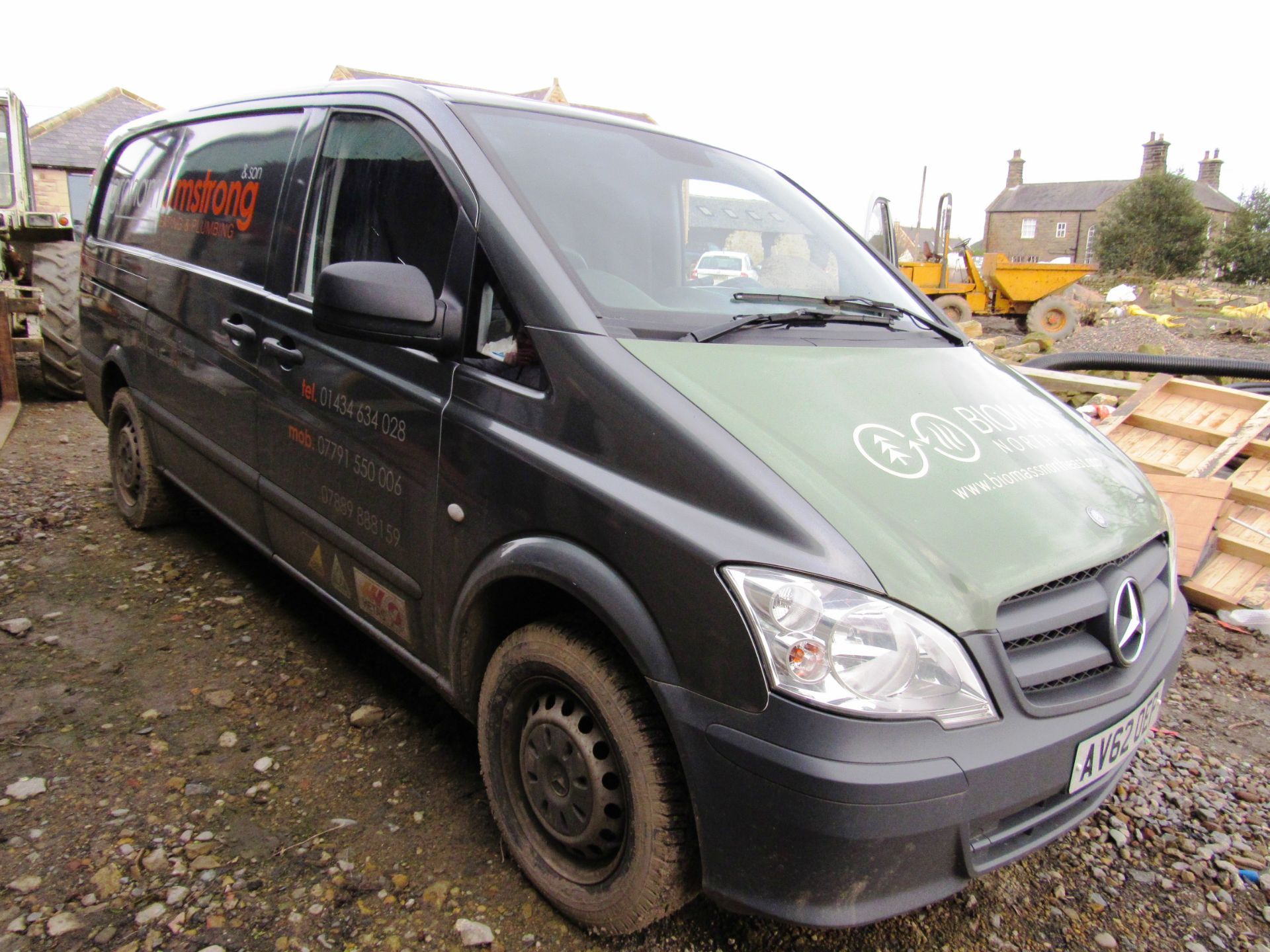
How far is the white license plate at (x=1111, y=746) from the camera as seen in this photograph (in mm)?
1724

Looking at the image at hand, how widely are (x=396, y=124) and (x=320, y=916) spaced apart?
2.03 metres

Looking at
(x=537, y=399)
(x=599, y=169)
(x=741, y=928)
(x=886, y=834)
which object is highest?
(x=599, y=169)

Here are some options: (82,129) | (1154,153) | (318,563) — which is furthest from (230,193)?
(1154,153)

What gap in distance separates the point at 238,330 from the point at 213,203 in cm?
65


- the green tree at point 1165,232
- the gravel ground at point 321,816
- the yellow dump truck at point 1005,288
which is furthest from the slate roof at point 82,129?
the green tree at point 1165,232

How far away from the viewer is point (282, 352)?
2691mm

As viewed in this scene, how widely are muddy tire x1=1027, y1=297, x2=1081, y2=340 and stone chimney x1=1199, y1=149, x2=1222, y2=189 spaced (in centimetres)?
5272

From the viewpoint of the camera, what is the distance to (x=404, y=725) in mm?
2809

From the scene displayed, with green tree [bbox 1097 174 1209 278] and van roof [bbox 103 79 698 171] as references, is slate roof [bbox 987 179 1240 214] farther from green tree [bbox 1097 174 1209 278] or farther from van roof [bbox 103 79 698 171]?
van roof [bbox 103 79 698 171]

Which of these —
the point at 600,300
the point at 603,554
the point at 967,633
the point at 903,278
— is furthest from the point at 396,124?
the point at 967,633

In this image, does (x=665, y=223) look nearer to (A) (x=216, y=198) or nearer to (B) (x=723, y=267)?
(B) (x=723, y=267)

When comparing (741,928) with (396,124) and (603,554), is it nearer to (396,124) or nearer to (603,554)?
(603,554)

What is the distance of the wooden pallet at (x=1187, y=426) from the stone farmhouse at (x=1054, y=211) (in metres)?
59.5

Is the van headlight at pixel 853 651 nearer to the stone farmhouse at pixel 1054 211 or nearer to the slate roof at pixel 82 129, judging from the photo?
the slate roof at pixel 82 129
